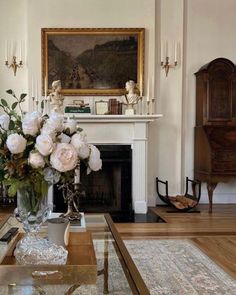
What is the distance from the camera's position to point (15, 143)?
1.54 m

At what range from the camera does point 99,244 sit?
2283 mm

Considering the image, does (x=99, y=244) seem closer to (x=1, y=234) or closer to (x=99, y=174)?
(x=1, y=234)

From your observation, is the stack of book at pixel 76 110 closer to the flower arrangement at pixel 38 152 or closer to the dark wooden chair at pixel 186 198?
the dark wooden chair at pixel 186 198

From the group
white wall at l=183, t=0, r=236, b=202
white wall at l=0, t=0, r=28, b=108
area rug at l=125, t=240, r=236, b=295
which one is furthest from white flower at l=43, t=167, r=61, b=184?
white wall at l=183, t=0, r=236, b=202

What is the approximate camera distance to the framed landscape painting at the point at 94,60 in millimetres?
5441

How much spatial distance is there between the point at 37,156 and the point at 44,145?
56mm

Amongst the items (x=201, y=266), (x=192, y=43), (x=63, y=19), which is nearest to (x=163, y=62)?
(x=192, y=43)

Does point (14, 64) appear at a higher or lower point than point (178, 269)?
higher

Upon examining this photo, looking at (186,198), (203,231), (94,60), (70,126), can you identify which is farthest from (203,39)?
(70,126)

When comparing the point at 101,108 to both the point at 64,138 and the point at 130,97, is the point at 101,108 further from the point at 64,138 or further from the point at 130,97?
the point at 64,138

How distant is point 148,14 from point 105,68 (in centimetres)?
97

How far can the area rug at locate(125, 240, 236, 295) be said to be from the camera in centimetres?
254

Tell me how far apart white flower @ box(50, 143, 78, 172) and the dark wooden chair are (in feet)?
12.7

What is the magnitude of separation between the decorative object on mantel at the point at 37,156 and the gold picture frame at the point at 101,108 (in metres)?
3.62
